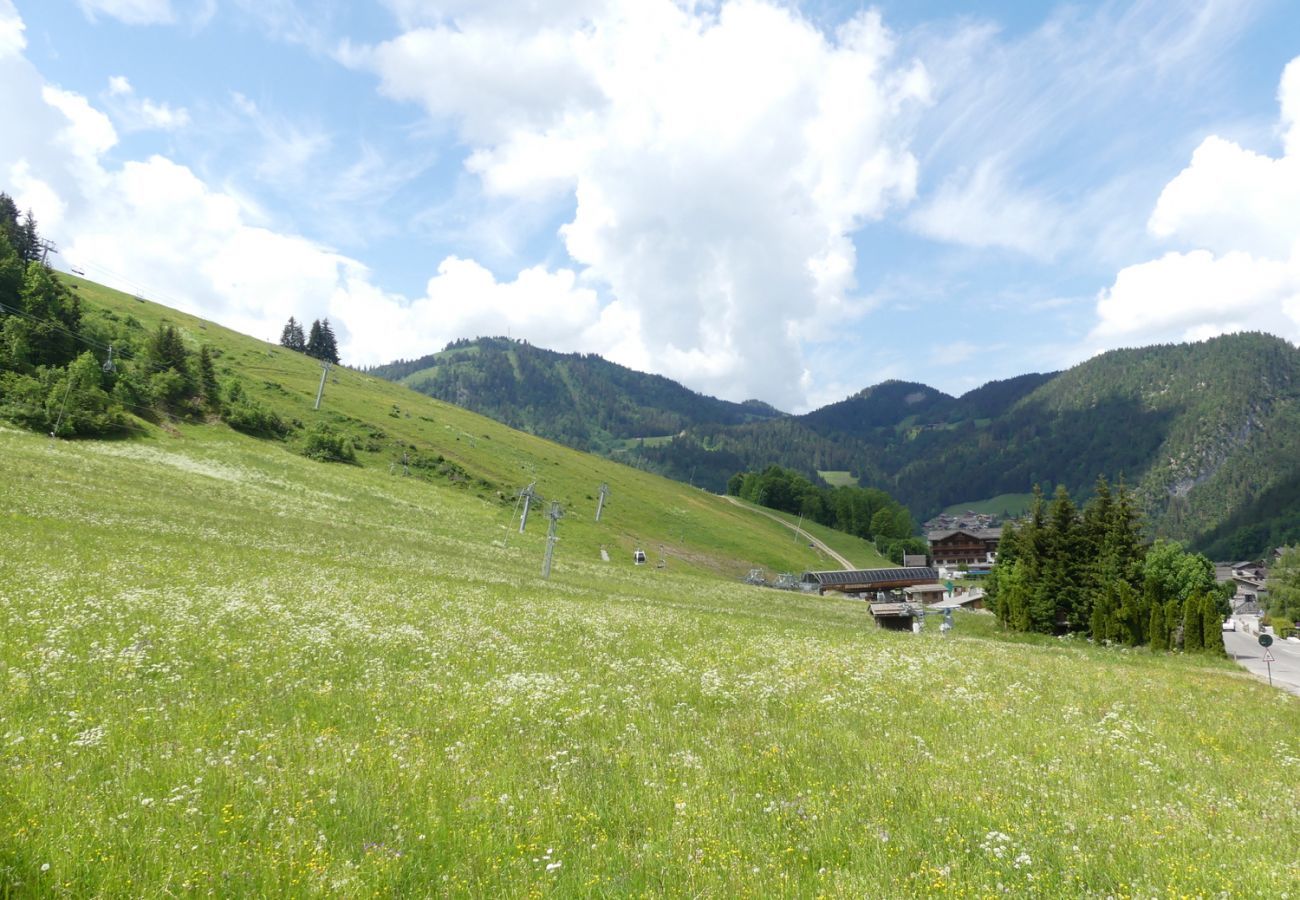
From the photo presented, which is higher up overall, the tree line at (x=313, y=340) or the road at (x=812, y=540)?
the tree line at (x=313, y=340)

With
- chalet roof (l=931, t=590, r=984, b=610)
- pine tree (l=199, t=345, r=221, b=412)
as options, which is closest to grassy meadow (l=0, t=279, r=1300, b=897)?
pine tree (l=199, t=345, r=221, b=412)

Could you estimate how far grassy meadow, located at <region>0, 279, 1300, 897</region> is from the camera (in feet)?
23.4

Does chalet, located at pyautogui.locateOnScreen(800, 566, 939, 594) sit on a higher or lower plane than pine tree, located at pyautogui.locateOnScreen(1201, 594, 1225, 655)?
lower

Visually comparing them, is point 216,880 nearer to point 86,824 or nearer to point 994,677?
point 86,824

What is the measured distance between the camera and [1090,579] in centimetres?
4938

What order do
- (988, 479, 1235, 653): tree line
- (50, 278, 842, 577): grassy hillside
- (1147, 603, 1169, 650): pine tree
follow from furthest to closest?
1. (50, 278, 842, 577): grassy hillside
2. (988, 479, 1235, 653): tree line
3. (1147, 603, 1169, 650): pine tree

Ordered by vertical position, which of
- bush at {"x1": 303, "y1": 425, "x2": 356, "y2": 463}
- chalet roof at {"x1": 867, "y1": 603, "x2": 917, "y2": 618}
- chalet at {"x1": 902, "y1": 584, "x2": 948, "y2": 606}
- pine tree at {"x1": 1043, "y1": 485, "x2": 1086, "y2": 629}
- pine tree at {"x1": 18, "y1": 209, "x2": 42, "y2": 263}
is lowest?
chalet at {"x1": 902, "y1": 584, "x2": 948, "y2": 606}

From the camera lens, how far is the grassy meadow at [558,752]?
7145 mm

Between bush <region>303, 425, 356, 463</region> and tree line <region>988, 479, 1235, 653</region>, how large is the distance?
273 ft

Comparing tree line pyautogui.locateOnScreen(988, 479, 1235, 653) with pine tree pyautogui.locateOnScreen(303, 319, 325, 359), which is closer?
tree line pyautogui.locateOnScreen(988, 479, 1235, 653)

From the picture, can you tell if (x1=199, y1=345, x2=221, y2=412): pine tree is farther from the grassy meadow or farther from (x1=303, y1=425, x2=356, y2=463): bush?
the grassy meadow

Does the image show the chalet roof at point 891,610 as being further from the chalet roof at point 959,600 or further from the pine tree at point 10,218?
the pine tree at point 10,218

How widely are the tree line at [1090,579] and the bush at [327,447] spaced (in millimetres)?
83132

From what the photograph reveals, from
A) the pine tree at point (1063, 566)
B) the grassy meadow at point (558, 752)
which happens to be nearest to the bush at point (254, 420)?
the grassy meadow at point (558, 752)
